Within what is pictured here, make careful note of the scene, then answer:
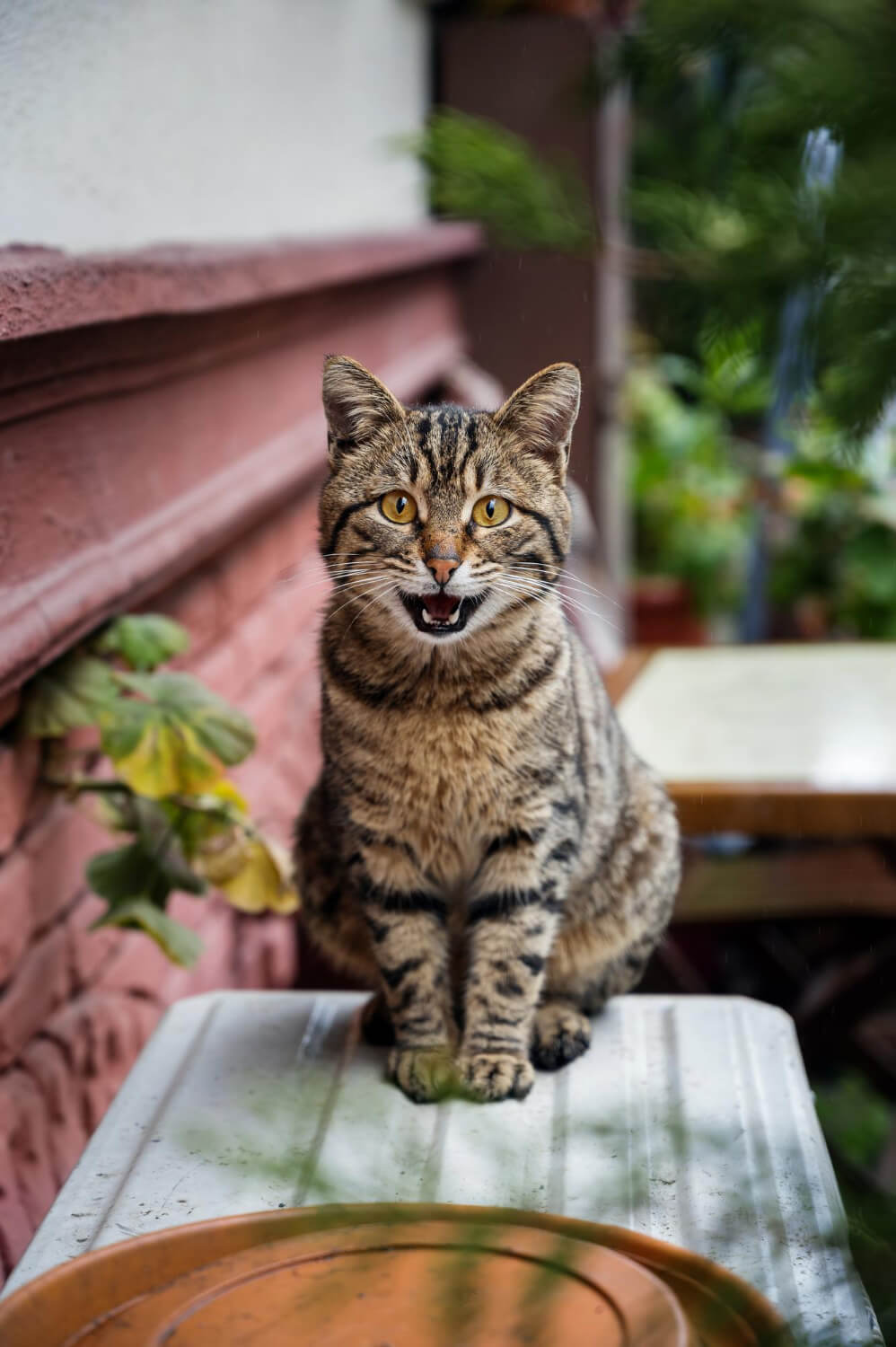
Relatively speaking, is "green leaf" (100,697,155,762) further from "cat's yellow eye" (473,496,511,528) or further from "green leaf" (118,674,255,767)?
"cat's yellow eye" (473,496,511,528)

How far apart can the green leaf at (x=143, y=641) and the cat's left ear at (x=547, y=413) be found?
1.79ft

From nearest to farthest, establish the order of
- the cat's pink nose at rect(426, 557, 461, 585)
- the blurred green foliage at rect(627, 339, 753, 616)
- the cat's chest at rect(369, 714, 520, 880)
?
the cat's pink nose at rect(426, 557, 461, 585) < the cat's chest at rect(369, 714, 520, 880) < the blurred green foliage at rect(627, 339, 753, 616)

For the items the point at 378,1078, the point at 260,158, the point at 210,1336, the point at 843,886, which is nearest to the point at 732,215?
the point at 210,1336

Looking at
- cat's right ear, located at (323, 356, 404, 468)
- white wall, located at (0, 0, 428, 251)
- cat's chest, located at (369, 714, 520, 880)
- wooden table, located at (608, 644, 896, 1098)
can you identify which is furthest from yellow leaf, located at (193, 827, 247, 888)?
wooden table, located at (608, 644, 896, 1098)

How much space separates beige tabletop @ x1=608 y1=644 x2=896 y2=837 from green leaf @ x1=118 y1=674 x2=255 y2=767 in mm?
973

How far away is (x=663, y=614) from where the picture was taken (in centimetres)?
588

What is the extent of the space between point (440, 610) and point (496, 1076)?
0.52 m

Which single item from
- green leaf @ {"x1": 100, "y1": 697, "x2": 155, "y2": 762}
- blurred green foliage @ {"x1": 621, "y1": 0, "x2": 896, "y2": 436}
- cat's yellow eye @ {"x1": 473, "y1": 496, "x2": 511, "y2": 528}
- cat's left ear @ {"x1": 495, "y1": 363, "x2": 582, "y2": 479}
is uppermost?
blurred green foliage @ {"x1": 621, "y1": 0, "x2": 896, "y2": 436}

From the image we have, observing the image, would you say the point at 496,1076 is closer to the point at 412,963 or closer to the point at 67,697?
the point at 412,963

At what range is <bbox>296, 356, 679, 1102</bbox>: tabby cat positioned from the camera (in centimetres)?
150

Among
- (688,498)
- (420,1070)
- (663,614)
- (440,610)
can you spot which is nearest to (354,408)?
(440,610)

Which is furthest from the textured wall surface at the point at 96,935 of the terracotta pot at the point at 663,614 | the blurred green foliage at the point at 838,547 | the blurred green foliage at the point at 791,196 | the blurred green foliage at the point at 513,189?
the terracotta pot at the point at 663,614

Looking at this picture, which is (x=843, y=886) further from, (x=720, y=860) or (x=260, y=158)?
(x=260, y=158)

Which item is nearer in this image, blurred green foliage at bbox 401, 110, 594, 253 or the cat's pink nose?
blurred green foliage at bbox 401, 110, 594, 253
